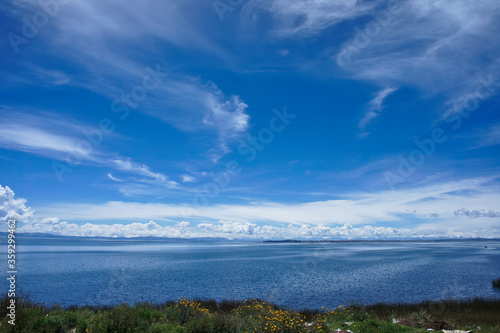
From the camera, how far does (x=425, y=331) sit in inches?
569

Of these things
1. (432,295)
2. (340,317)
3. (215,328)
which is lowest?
(432,295)

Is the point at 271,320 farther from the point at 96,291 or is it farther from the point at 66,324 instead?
the point at 96,291

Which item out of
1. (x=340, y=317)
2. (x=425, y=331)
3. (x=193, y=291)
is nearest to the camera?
Result: (x=425, y=331)

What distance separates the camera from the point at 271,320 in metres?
14.1

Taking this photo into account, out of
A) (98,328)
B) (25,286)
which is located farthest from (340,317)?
(25,286)

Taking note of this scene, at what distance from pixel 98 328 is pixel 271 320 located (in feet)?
24.5

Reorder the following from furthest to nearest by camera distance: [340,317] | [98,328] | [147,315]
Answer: [340,317] < [147,315] < [98,328]

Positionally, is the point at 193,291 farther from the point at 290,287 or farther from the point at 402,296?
the point at 402,296

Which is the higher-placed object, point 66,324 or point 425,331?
point 66,324

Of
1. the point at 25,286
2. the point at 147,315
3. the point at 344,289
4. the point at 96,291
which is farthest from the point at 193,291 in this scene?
the point at 147,315

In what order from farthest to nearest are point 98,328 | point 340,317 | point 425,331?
point 340,317 → point 425,331 → point 98,328

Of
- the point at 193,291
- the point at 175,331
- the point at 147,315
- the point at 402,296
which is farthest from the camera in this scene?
the point at 193,291

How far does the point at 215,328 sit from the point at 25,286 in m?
46.3

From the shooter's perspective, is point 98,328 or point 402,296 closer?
point 98,328
